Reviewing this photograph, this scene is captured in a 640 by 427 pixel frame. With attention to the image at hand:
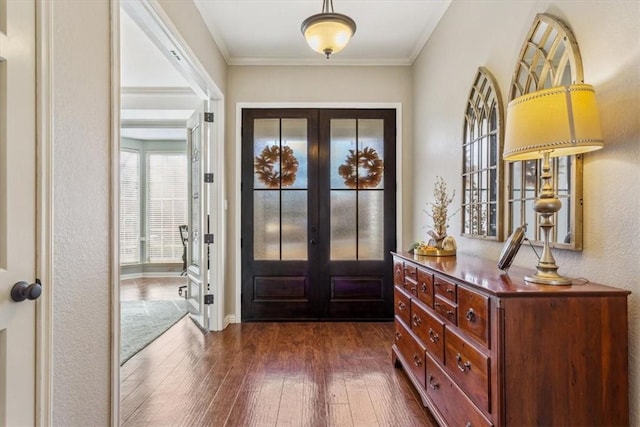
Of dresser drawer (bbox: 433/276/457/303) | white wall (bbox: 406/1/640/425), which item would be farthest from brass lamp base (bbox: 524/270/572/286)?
dresser drawer (bbox: 433/276/457/303)

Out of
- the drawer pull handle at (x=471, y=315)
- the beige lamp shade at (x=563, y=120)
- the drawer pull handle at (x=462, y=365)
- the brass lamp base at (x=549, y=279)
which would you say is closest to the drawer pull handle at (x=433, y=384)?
the drawer pull handle at (x=462, y=365)

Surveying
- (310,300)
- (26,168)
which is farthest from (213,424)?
(310,300)

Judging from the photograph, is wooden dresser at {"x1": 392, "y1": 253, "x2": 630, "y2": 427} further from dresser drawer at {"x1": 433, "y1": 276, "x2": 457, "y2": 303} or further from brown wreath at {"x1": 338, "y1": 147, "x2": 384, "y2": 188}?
brown wreath at {"x1": 338, "y1": 147, "x2": 384, "y2": 188}

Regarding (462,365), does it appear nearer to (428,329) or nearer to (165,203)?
(428,329)

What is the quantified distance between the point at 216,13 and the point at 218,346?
293 cm

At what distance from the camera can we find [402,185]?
4.12 meters

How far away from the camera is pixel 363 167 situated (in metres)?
4.11

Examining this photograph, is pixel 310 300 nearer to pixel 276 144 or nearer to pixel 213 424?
pixel 276 144

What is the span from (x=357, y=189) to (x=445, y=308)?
240 cm

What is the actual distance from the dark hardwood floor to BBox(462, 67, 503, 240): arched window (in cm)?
121

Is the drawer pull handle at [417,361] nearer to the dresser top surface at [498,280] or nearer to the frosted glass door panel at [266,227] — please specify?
the dresser top surface at [498,280]

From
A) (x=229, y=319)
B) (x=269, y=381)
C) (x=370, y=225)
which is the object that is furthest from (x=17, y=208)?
(x=370, y=225)

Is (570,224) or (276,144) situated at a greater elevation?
(276,144)

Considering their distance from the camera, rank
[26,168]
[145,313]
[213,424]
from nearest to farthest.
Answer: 1. [26,168]
2. [213,424]
3. [145,313]
